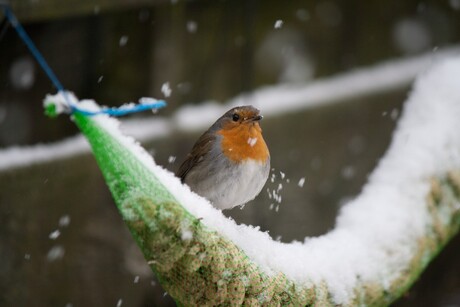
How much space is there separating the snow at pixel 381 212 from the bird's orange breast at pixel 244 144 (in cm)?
36

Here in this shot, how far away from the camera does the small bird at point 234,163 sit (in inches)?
110

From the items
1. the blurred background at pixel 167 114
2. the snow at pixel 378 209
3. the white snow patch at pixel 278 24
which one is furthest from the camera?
the white snow patch at pixel 278 24

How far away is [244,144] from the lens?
9.32 ft

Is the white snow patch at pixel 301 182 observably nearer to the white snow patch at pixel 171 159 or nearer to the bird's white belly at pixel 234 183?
the white snow patch at pixel 171 159

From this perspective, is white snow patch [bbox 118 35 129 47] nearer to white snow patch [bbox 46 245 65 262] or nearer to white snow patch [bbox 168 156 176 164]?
white snow patch [bbox 168 156 176 164]

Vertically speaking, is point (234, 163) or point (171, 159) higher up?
point (234, 163)

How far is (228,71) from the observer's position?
16.3 feet

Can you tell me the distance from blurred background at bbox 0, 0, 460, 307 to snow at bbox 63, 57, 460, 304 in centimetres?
113

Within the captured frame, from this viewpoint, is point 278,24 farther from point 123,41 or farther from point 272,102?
point 123,41

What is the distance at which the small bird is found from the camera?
2.81m

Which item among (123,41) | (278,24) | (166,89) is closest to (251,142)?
(166,89)

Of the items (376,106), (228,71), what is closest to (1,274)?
(228,71)

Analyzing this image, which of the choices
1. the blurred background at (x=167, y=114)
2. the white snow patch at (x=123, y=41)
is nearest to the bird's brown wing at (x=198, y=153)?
the blurred background at (x=167, y=114)

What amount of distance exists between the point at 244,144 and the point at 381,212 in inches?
24.1
